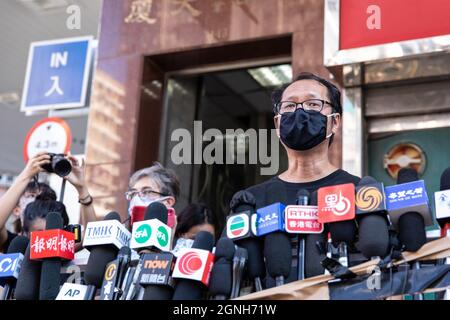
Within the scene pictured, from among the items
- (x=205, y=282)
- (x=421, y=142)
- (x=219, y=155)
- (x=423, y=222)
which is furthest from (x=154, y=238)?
(x=219, y=155)

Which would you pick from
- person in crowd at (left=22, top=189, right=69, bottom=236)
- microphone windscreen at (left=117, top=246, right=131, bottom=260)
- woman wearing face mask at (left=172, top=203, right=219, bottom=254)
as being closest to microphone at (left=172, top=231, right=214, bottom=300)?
microphone windscreen at (left=117, top=246, right=131, bottom=260)

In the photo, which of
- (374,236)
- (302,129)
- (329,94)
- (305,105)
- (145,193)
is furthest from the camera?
(145,193)

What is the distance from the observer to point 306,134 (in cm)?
285

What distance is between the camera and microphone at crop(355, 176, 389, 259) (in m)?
2.06

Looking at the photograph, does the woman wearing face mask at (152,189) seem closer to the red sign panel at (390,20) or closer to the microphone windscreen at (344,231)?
the microphone windscreen at (344,231)

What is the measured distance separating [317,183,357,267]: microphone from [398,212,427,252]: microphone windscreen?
0.14m

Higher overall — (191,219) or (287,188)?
(191,219)

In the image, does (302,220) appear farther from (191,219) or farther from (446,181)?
(191,219)

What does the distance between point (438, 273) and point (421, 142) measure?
3.56m

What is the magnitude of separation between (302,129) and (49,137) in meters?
4.48

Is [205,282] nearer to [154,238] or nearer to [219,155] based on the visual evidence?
[154,238]

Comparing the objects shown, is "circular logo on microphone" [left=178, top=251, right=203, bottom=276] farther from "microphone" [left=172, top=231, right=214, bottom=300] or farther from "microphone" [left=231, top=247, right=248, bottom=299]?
"microphone" [left=231, top=247, right=248, bottom=299]

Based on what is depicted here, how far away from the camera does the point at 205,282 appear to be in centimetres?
215

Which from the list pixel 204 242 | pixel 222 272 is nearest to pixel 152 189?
pixel 204 242
